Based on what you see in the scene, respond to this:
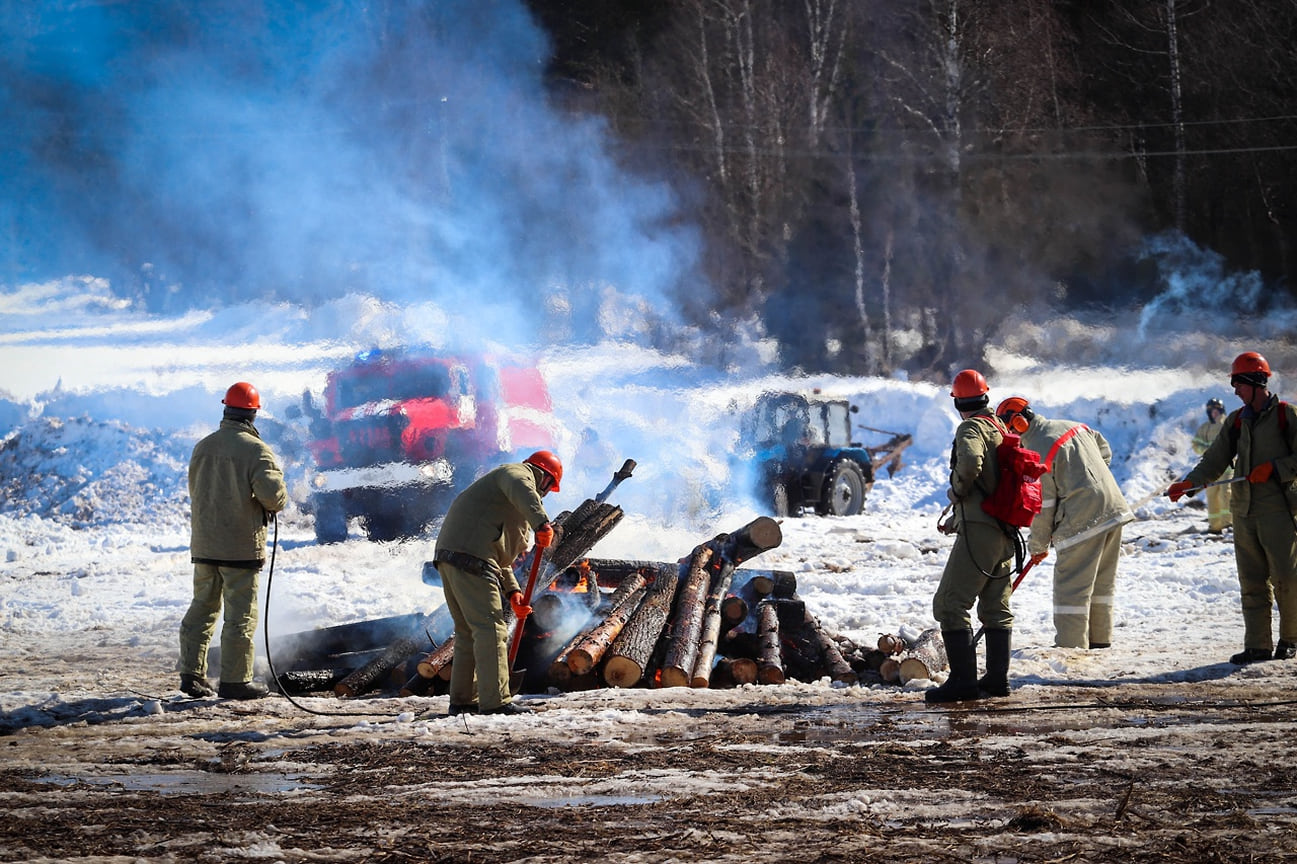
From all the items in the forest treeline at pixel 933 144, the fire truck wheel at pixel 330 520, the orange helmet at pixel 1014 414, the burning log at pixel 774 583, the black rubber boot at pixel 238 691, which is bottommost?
the black rubber boot at pixel 238 691

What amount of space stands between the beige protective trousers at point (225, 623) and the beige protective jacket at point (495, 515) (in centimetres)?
157

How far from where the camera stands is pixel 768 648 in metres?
7.86

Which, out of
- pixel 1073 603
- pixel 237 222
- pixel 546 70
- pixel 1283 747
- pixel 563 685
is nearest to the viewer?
pixel 1283 747

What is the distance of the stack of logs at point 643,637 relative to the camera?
7.38 meters

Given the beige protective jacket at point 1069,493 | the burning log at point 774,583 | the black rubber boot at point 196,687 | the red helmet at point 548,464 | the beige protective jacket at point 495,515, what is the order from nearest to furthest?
the beige protective jacket at point 495,515 → the red helmet at point 548,464 → the black rubber boot at point 196,687 → the beige protective jacket at point 1069,493 → the burning log at point 774,583

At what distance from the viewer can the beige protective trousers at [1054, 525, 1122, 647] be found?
787cm

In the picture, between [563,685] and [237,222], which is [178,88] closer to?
[237,222]

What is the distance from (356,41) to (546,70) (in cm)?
455

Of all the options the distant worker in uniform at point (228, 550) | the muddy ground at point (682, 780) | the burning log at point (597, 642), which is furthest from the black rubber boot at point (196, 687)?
the burning log at point (597, 642)

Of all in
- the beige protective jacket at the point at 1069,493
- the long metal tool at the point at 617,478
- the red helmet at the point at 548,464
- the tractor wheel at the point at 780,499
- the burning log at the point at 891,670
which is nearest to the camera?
the red helmet at the point at 548,464

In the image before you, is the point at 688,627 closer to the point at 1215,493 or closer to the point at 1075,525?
the point at 1075,525

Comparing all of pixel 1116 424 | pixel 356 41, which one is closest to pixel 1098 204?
pixel 1116 424

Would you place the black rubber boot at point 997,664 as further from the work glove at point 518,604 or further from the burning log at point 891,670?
the work glove at point 518,604

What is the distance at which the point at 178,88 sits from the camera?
20.4 meters
